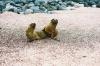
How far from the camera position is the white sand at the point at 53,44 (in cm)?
771

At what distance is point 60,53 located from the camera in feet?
27.0

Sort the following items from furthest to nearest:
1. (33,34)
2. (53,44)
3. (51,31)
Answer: (51,31) < (33,34) < (53,44)

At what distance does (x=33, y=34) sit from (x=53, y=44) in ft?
2.01

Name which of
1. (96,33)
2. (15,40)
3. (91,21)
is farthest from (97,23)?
(15,40)

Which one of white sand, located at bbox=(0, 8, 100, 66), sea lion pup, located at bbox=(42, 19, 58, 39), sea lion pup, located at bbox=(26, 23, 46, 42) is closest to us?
white sand, located at bbox=(0, 8, 100, 66)

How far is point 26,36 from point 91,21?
305 cm

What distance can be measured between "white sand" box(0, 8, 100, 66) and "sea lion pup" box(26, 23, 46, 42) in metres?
0.13

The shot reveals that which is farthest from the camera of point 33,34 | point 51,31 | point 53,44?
point 51,31

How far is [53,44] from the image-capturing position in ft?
29.2

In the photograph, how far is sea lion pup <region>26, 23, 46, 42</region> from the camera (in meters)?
9.07

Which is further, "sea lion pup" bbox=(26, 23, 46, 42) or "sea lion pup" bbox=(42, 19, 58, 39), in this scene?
"sea lion pup" bbox=(42, 19, 58, 39)

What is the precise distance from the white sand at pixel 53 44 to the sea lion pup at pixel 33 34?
5.2 inches

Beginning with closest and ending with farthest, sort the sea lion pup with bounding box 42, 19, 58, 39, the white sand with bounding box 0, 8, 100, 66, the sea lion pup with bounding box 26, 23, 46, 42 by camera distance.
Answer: the white sand with bounding box 0, 8, 100, 66
the sea lion pup with bounding box 26, 23, 46, 42
the sea lion pup with bounding box 42, 19, 58, 39

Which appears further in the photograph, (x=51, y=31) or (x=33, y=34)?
(x=51, y=31)
